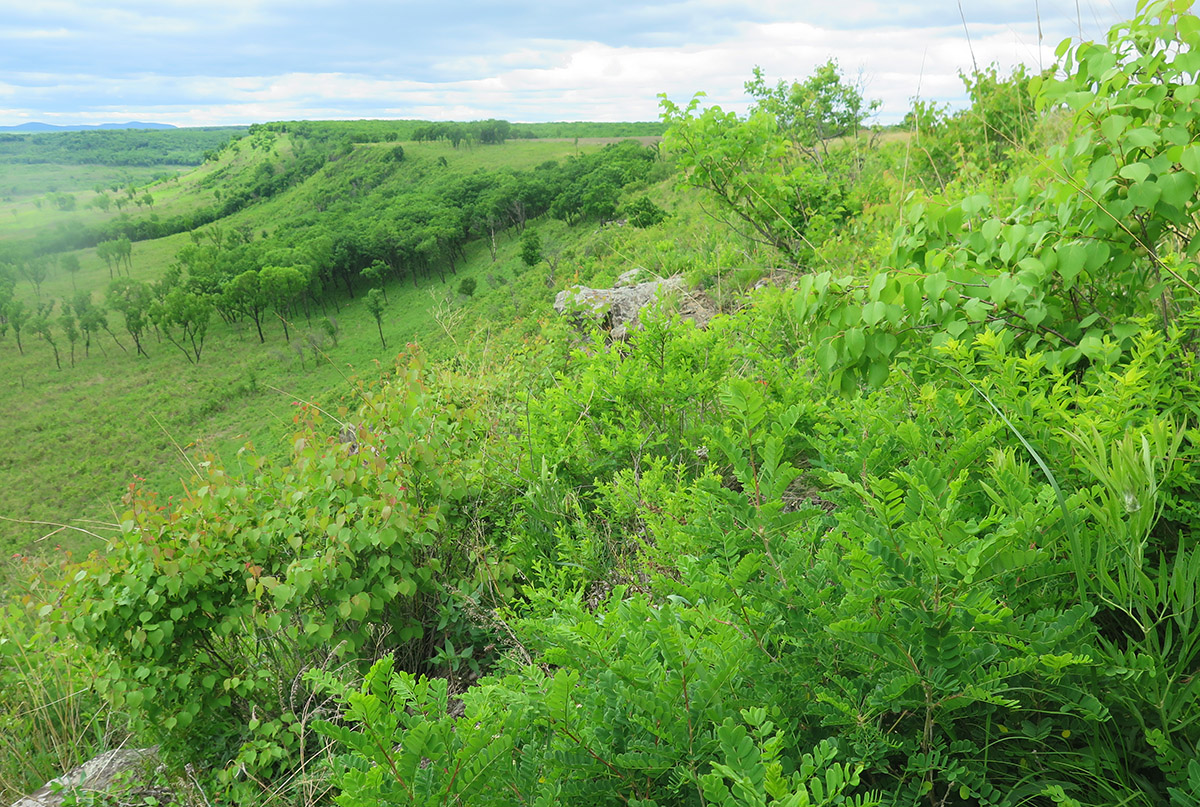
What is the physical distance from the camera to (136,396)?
2899 inches

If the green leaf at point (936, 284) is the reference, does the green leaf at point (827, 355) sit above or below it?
below

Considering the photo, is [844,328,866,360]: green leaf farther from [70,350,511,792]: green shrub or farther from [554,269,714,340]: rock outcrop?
[554,269,714,340]: rock outcrop

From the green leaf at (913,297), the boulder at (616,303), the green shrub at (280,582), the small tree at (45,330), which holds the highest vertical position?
the green leaf at (913,297)

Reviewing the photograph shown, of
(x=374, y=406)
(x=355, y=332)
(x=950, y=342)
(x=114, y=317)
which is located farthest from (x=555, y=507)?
(x=114, y=317)

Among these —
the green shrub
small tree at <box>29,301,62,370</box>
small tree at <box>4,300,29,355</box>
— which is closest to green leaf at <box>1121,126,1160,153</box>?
the green shrub

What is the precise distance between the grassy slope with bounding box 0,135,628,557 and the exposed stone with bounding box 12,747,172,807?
45379mm

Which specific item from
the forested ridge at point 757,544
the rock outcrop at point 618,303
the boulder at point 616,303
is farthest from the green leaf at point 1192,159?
the boulder at point 616,303

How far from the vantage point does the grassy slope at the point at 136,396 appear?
188ft

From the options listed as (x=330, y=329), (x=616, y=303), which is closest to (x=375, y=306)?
(x=330, y=329)

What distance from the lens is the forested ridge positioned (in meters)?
1.08

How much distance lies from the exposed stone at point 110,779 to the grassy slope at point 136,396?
4538 centimetres

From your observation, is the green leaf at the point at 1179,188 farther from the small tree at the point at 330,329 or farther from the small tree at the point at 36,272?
the small tree at the point at 36,272

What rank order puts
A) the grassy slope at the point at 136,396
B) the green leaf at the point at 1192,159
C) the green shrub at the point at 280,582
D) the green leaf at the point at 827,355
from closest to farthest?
the green leaf at the point at 1192,159, the green leaf at the point at 827,355, the green shrub at the point at 280,582, the grassy slope at the point at 136,396

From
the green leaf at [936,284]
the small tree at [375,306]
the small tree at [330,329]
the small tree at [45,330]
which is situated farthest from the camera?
the small tree at [45,330]
